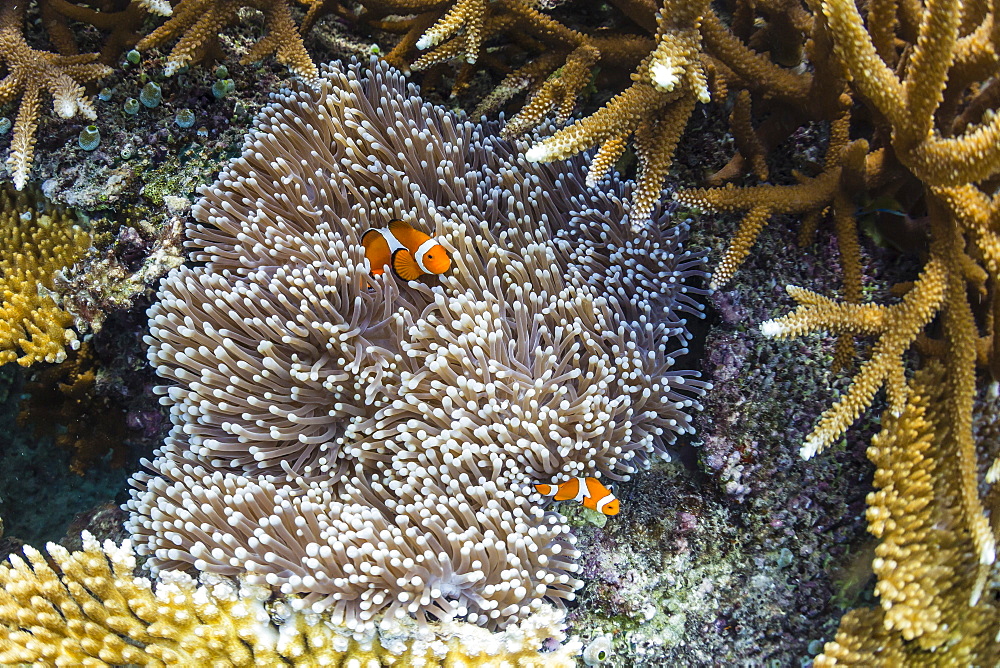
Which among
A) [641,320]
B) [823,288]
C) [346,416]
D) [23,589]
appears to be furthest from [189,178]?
[823,288]

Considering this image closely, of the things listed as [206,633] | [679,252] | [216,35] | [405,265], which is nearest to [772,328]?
[679,252]

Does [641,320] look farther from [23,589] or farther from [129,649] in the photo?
[23,589]

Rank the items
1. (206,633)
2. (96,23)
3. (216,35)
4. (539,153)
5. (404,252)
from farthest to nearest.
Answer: (96,23)
(216,35)
(404,252)
(539,153)
(206,633)

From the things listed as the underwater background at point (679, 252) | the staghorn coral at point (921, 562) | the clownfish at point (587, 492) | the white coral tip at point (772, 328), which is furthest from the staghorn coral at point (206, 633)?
the white coral tip at point (772, 328)

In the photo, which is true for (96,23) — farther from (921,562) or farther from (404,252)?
(921,562)

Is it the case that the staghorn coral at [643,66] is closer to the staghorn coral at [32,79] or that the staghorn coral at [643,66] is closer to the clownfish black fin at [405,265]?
the clownfish black fin at [405,265]
